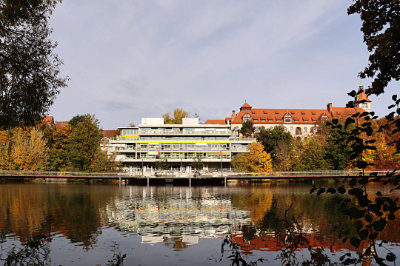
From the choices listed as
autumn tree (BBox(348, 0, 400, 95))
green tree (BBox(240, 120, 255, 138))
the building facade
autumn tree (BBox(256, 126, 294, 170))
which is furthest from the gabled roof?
autumn tree (BBox(348, 0, 400, 95))

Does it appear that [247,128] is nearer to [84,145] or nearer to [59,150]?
[84,145]

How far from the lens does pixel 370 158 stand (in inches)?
2677

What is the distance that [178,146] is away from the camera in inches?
3521

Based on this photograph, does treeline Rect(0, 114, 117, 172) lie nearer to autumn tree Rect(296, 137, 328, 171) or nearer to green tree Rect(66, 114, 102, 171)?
green tree Rect(66, 114, 102, 171)

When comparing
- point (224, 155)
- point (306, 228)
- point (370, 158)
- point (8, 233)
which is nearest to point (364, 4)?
point (306, 228)

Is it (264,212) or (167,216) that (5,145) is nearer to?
(167,216)

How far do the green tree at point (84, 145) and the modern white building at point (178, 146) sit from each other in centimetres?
1198

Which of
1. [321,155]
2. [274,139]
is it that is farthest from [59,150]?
[321,155]

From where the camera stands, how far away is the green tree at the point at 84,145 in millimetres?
73250

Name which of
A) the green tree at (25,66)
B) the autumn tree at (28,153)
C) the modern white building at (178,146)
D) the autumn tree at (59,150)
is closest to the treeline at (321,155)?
the modern white building at (178,146)

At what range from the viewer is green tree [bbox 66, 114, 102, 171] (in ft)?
240

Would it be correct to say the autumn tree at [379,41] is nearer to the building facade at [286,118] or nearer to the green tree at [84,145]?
the green tree at [84,145]

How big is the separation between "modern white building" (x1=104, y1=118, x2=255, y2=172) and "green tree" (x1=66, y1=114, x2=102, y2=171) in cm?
1198

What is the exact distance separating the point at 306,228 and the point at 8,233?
1996 cm
